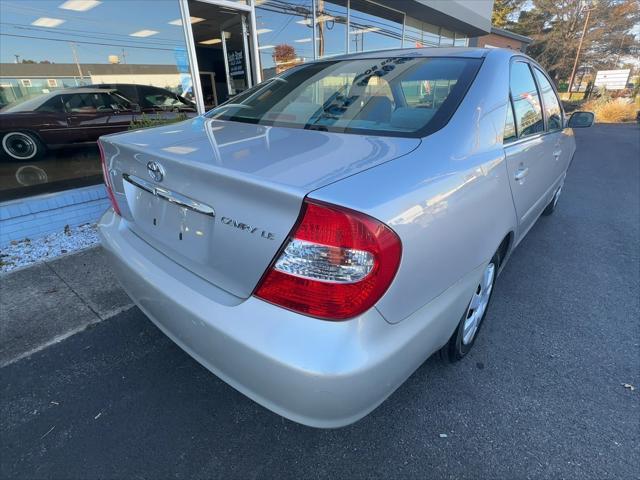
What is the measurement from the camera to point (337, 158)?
133 centimetres

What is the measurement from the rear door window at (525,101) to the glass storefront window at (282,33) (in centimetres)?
514

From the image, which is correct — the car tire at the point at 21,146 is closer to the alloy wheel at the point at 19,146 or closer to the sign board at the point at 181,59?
the alloy wheel at the point at 19,146

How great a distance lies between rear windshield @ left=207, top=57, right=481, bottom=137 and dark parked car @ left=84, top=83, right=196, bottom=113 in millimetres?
3366

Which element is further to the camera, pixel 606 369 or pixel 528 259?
pixel 528 259

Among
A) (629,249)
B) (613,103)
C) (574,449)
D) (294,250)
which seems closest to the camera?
(294,250)

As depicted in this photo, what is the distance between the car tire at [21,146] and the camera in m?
4.07

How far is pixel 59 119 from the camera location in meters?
4.37

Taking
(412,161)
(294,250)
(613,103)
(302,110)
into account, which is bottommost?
(613,103)

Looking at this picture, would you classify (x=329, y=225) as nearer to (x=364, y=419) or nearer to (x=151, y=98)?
(x=364, y=419)

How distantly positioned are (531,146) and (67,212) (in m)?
4.28

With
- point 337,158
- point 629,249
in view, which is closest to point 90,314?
point 337,158

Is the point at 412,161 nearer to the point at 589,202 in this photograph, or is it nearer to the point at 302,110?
the point at 302,110

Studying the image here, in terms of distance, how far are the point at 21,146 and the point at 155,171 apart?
3.90 m

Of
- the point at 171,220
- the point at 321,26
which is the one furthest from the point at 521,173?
the point at 321,26
